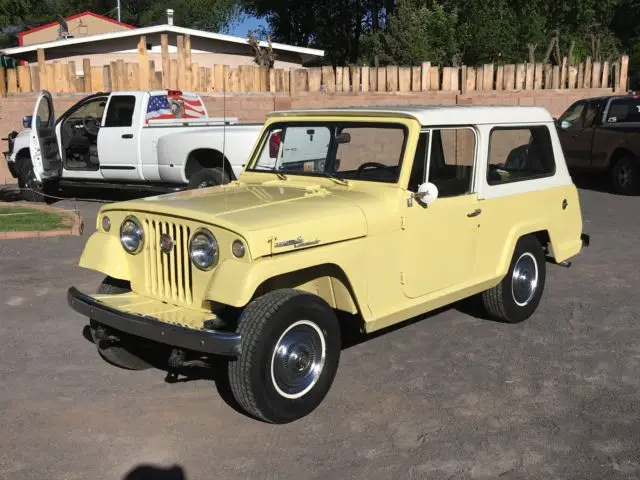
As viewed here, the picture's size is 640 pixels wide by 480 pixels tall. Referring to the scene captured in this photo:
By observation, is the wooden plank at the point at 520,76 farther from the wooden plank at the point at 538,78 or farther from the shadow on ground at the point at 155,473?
the shadow on ground at the point at 155,473

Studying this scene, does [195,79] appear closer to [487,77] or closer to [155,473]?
[487,77]

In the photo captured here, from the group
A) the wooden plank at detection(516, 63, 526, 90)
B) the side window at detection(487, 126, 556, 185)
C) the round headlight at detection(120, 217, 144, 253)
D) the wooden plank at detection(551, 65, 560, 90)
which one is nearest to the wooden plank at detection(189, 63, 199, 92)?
the wooden plank at detection(516, 63, 526, 90)

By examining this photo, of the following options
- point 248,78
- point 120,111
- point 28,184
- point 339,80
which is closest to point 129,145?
point 120,111

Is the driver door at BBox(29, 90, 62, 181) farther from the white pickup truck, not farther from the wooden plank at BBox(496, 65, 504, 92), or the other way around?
the wooden plank at BBox(496, 65, 504, 92)

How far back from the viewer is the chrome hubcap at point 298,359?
4184mm

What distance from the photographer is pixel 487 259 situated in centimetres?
555

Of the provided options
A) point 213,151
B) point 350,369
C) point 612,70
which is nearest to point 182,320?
point 350,369

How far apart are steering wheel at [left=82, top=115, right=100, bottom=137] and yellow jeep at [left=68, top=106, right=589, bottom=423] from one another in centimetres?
753

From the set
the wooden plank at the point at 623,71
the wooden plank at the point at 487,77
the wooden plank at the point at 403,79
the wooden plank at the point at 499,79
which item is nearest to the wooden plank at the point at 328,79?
the wooden plank at the point at 403,79

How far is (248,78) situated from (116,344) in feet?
35.4

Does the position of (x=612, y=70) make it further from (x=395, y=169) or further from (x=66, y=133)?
(x=395, y=169)

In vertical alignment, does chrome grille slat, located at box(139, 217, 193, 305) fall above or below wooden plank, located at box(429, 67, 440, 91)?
below

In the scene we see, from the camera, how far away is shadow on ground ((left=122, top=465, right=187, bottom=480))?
3717 millimetres

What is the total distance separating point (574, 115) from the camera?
1489 centimetres
